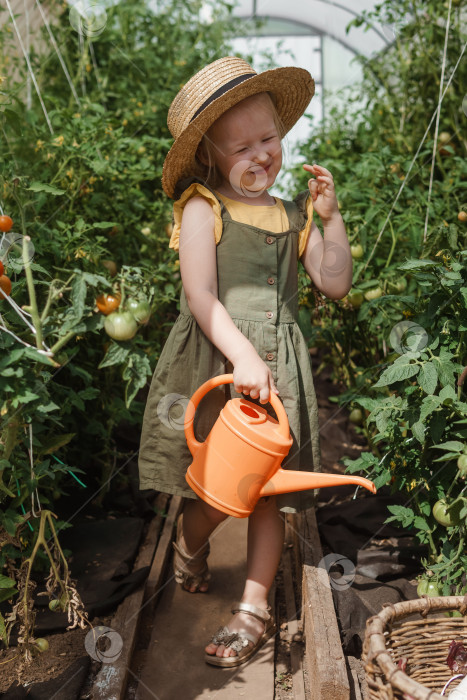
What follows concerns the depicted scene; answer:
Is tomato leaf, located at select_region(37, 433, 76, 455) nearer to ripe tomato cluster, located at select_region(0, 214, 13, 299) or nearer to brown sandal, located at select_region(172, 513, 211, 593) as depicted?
ripe tomato cluster, located at select_region(0, 214, 13, 299)

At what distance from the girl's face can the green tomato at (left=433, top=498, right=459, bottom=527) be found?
2.65ft

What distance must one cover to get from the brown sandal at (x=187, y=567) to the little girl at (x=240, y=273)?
0.50 ft

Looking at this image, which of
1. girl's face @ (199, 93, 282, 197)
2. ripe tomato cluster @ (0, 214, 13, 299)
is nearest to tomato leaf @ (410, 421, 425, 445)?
girl's face @ (199, 93, 282, 197)

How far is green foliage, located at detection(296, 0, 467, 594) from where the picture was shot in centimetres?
158

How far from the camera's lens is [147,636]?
1812 millimetres

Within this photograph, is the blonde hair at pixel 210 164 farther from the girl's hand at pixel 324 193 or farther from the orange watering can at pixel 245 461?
the orange watering can at pixel 245 461

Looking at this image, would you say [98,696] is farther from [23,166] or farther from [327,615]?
[23,166]

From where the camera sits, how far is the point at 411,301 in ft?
5.74

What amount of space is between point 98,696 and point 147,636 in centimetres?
37

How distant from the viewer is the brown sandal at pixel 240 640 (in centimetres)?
167

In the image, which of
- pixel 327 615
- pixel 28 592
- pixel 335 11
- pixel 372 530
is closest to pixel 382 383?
pixel 327 615

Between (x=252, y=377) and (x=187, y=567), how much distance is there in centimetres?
70

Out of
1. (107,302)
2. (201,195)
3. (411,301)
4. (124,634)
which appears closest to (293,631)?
(124,634)

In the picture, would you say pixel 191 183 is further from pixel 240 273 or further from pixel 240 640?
pixel 240 640
